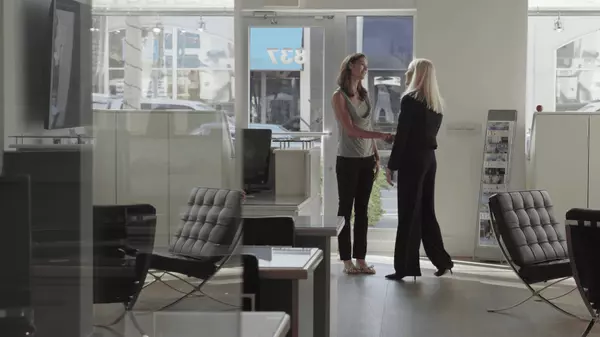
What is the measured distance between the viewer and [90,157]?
76 cm

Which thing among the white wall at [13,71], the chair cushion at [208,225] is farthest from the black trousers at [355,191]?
the white wall at [13,71]

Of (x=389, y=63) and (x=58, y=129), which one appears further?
(x=389, y=63)

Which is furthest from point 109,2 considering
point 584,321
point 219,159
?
point 584,321

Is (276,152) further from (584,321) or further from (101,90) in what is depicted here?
(101,90)

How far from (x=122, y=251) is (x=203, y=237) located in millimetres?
384

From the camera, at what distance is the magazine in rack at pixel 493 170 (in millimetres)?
7824

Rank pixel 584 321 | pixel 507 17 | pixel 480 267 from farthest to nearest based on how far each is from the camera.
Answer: pixel 507 17 → pixel 480 267 → pixel 584 321

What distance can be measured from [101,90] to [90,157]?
7 cm

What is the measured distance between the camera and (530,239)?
18.1 ft

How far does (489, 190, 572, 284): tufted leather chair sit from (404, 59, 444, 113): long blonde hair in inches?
41.5

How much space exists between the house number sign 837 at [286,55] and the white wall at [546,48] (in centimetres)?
245

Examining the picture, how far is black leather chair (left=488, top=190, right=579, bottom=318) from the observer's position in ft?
17.3

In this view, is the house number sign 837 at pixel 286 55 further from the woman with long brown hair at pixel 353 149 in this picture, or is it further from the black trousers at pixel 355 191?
the black trousers at pixel 355 191

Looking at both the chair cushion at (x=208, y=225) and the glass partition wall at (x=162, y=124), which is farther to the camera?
the chair cushion at (x=208, y=225)
